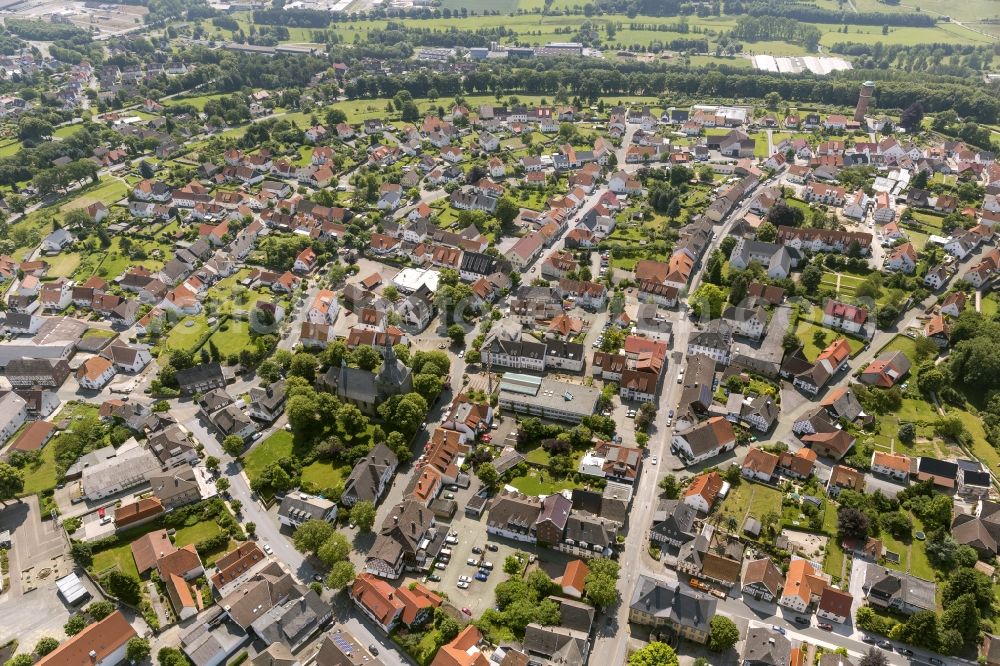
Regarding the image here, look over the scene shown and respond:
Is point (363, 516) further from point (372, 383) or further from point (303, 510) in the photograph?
point (372, 383)

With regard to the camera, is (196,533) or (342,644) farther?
(196,533)

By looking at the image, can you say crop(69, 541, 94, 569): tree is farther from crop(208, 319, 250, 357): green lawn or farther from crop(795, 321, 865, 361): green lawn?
crop(795, 321, 865, 361): green lawn

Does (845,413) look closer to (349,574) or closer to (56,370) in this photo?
(349,574)

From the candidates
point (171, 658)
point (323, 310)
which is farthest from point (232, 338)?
point (171, 658)

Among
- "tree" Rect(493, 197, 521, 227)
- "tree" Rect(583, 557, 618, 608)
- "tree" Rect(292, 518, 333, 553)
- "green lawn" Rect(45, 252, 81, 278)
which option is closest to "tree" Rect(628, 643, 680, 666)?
"tree" Rect(583, 557, 618, 608)

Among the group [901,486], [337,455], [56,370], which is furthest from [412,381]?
[901,486]

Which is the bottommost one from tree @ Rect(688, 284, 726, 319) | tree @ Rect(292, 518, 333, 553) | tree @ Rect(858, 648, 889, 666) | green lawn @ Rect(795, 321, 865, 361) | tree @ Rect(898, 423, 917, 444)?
tree @ Rect(292, 518, 333, 553)

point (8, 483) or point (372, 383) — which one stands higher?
point (372, 383)
